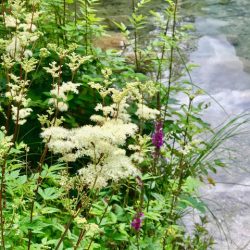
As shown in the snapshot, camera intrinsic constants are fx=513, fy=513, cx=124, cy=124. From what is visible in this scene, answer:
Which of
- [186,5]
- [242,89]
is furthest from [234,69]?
[186,5]

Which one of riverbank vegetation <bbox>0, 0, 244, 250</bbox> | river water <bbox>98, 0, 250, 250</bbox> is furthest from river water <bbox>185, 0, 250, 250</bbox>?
riverbank vegetation <bbox>0, 0, 244, 250</bbox>

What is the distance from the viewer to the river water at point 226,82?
3932 millimetres

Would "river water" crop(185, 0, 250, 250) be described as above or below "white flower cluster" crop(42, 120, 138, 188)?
below

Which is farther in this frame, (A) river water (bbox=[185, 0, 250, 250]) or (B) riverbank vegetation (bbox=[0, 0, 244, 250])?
(A) river water (bbox=[185, 0, 250, 250])

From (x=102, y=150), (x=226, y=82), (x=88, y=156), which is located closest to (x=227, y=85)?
(x=226, y=82)

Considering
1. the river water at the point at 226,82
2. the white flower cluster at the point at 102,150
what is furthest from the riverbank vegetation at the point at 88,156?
the river water at the point at 226,82

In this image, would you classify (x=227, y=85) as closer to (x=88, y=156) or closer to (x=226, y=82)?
(x=226, y=82)

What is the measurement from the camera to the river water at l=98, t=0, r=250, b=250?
12.9 feet

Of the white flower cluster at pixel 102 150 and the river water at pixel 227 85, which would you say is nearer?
the white flower cluster at pixel 102 150

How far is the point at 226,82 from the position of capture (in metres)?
6.62

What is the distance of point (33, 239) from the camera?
249cm

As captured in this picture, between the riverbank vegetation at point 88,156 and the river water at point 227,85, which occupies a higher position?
the riverbank vegetation at point 88,156

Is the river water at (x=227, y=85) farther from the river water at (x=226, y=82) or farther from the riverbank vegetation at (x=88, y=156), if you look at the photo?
the riverbank vegetation at (x=88, y=156)

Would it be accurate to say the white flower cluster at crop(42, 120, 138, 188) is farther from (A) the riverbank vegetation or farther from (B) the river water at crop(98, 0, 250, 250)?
(B) the river water at crop(98, 0, 250, 250)
